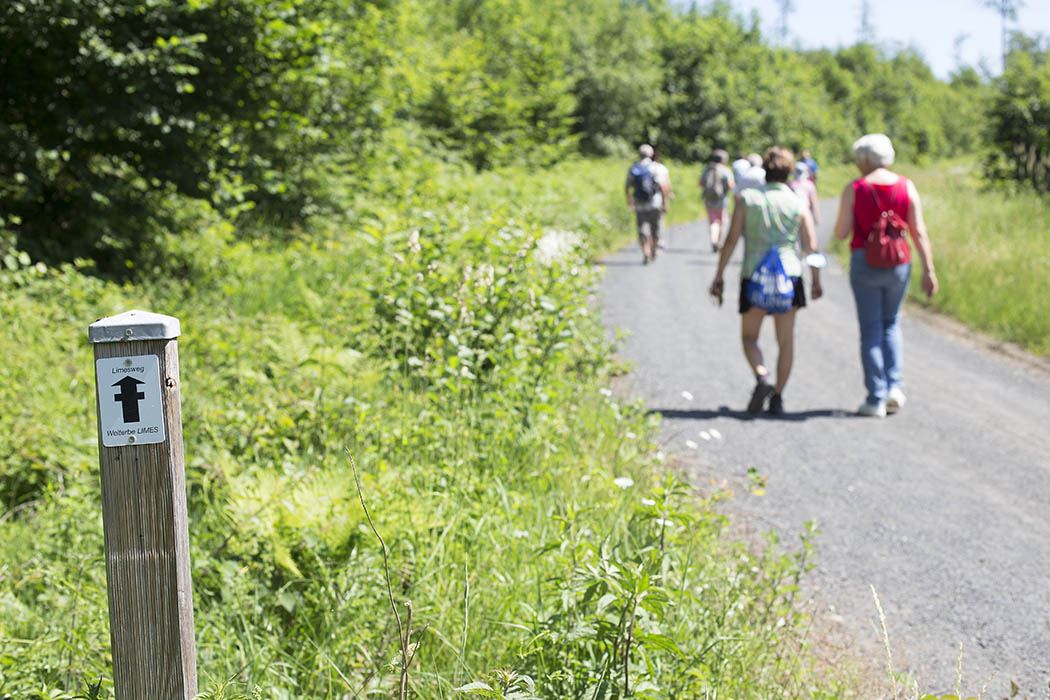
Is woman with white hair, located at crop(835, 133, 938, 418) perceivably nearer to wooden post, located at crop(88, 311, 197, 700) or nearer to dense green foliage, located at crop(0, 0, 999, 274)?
wooden post, located at crop(88, 311, 197, 700)

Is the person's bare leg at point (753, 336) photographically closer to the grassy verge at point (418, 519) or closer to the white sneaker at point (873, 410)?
the white sneaker at point (873, 410)

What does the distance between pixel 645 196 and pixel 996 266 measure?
5.47 metres

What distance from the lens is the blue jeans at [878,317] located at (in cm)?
673

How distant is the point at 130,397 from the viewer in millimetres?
1804

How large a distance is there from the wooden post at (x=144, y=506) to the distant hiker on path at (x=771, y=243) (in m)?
5.12

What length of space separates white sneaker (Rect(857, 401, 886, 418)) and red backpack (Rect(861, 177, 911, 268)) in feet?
3.62

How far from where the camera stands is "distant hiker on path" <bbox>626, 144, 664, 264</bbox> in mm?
14539

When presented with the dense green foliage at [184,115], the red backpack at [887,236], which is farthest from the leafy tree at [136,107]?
the red backpack at [887,236]

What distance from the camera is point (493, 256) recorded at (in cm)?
604

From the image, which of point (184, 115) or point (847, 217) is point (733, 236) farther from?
point (184, 115)

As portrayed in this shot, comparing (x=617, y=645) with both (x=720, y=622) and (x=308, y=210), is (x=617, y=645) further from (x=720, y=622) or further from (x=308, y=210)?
(x=308, y=210)

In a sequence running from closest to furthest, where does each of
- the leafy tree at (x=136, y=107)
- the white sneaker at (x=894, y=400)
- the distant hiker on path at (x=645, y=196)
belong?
the white sneaker at (x=894, y=400)
the leafy tree at (x=136, y=107)
the distant hiker on path at (x=645, y=196)

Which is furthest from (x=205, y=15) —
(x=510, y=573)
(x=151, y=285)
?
(x=510, y=573)

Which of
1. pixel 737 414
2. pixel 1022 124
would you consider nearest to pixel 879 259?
pixel 737 414
